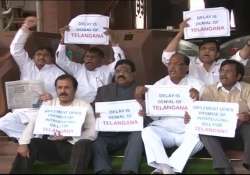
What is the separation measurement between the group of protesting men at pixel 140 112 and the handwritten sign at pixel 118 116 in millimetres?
66

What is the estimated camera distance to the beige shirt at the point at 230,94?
5.15 meters

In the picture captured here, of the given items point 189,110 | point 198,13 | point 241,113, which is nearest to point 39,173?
point 189,110

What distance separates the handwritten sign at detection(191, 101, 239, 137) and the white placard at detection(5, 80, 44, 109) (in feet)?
5.30

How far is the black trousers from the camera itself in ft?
16.0

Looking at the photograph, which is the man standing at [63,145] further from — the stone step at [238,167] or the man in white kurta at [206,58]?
the stone step at [238,167]

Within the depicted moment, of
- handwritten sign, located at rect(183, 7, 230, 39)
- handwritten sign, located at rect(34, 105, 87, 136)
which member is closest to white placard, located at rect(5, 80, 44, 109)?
handwritten sign, located at rect(34, 105, 87, 136)

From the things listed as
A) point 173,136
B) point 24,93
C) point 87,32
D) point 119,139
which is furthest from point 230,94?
point 24,93

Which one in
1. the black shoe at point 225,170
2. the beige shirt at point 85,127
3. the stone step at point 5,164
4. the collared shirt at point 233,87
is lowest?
the stone step at point 5,164

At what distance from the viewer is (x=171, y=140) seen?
17.0 ft

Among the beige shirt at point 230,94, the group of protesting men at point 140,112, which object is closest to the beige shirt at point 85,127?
the group of protesting men at point 140,112

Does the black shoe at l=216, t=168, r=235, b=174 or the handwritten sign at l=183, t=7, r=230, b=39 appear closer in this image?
the black shoe at l=216, t=168, r=235, b=174

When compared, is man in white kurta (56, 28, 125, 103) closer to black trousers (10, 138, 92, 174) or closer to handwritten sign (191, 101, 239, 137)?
black trousers (10, 138, 92, 174)

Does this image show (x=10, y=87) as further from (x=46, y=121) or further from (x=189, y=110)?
(x=189, y=110)

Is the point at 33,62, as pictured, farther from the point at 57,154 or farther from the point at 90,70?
the point at 57,154
